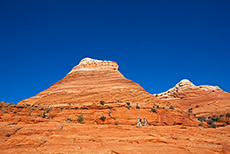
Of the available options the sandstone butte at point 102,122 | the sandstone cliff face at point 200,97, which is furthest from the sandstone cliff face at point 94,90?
the sandstone cliff face at point 200,97

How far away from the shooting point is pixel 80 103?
72.9 ft

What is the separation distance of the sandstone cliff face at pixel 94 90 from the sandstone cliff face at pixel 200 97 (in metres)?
18.9

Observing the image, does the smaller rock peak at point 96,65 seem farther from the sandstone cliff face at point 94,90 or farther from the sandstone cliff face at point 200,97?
the sandstone cliff face at point 200,97

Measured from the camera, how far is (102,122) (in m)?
16.1

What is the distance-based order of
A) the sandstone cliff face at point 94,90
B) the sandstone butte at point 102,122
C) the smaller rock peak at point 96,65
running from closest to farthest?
the sandstone butte at point 102,122, the sandstone cliff face at point 94,90, the smaller rock peak at point 96,65

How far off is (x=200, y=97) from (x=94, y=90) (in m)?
37.2

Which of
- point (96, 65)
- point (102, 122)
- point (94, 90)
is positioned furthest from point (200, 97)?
point (102, 122)

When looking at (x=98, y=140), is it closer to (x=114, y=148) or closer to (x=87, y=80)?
(x=114, y=148)

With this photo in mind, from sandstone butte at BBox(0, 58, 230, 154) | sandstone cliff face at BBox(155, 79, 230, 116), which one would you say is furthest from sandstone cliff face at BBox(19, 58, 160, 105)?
sandstone cliff face at BBox(155, 79, 230, 116)

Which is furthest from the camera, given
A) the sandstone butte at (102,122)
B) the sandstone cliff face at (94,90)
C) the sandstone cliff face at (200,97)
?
the sandstone cliff face at (200,97)

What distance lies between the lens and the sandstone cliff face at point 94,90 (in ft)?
77.2

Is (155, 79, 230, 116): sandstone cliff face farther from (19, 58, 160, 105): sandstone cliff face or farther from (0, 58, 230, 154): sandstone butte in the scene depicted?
(19, 58, 160, 105): sandstone cliff face

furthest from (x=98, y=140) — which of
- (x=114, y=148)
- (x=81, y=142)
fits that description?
(x=114, y=148)

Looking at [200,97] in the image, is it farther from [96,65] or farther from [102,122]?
[102,122]
